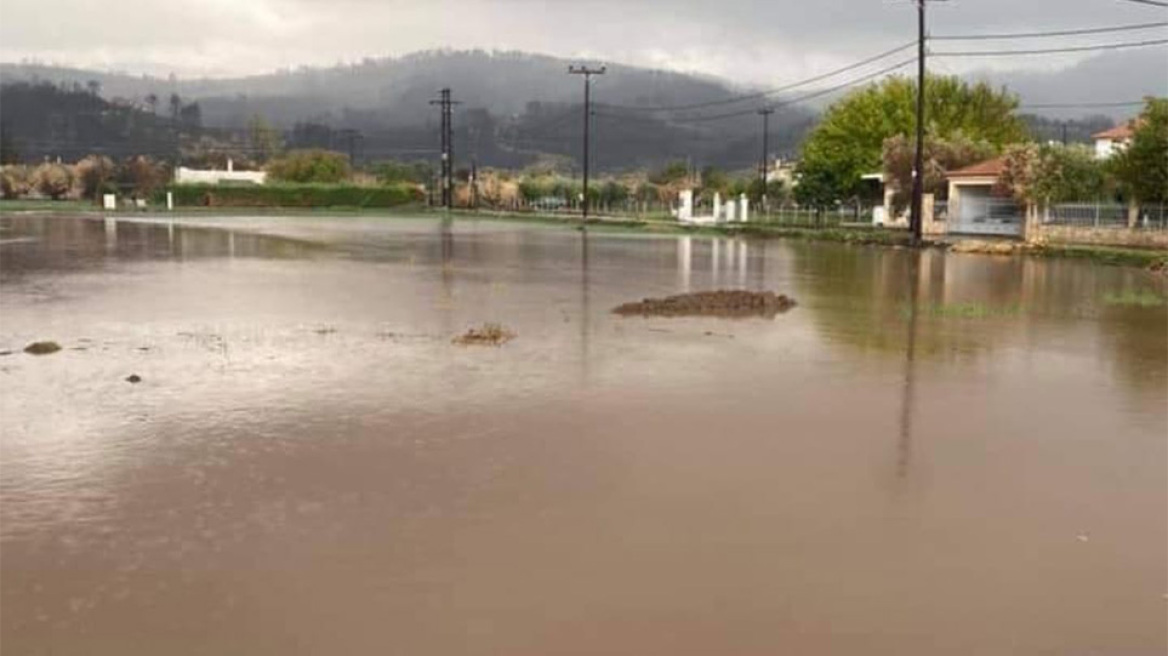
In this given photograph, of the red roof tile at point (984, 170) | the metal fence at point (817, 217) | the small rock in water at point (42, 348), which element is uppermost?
the red roof tile at point (984, 170)

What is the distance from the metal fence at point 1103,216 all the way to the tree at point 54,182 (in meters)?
92.9

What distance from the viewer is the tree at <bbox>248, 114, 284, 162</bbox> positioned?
15200 centimetres

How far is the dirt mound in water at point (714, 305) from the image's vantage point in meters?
18.9

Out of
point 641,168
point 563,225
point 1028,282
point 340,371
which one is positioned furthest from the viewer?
point 641,168

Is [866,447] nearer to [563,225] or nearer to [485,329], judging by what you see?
[485,329]

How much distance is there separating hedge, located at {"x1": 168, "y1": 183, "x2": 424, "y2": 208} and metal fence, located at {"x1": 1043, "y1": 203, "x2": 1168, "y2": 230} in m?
66.2

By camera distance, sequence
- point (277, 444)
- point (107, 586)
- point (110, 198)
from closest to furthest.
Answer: point (107, 586)
point (277, 444)
point (110, 198)

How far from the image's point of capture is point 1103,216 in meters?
41.0

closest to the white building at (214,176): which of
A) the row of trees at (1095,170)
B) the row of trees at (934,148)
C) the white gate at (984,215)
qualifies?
the row of trees at (934,148)

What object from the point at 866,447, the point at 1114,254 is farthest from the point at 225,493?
the point at 1114,254

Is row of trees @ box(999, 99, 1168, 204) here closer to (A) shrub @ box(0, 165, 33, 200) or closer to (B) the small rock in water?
(B) the small rock in water

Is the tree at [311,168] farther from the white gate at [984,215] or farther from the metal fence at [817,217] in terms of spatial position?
the white gate at [984,215]

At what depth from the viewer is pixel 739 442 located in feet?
31.1

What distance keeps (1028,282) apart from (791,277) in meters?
5.52
